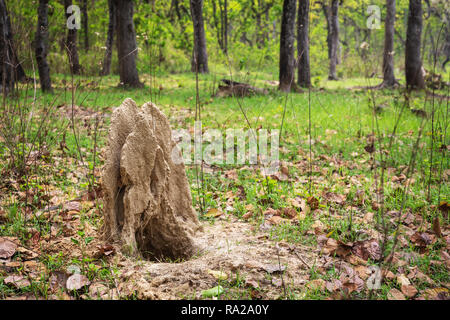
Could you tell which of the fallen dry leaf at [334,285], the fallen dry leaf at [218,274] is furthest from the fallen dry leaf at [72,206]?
the fallen dry leaf at [334,285]

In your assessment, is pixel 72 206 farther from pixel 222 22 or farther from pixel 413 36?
pixel 222 22

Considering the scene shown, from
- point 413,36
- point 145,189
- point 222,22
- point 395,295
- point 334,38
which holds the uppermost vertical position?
point 222,22

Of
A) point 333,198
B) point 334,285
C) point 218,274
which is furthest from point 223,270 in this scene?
point 333,198

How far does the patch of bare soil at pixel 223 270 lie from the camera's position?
220cm

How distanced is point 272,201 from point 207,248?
1.14m

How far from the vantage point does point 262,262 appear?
2520 mm

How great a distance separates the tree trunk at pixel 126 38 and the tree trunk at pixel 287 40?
4.34 meters

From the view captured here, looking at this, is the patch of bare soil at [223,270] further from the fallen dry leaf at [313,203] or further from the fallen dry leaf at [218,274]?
the fallen dry leaf at [313,203]

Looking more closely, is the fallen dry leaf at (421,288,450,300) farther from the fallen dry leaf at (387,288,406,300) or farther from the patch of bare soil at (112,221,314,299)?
the patch of bare soil at (112,221,314,299)

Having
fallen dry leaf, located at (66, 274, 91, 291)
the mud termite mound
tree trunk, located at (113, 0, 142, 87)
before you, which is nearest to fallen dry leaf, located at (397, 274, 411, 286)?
the mud termite mound

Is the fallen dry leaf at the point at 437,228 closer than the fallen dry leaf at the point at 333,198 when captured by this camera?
Yes

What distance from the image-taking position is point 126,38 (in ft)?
33.8

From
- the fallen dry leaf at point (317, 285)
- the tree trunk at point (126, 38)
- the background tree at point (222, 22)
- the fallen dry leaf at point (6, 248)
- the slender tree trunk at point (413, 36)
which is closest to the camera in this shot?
the fallen dry leaf at point (317, 285)

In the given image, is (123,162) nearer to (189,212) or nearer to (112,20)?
(189,212)
